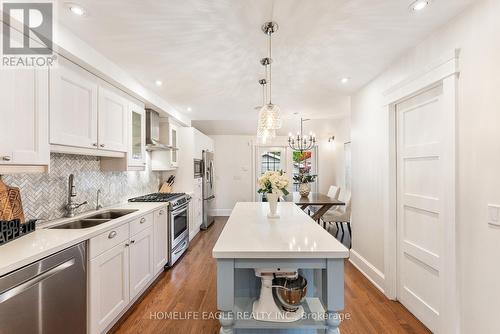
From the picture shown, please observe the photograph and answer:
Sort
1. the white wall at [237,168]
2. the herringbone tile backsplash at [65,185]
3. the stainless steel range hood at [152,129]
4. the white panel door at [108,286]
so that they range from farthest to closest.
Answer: the white wall at [237,168] → the stainless steel range hood at [152,129] → the herringbone tile backsplash at [65,185] → the white panel door at [108,286]

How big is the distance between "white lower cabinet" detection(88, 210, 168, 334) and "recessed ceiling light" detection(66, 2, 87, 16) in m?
1.59

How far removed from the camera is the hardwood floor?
6.52 feet

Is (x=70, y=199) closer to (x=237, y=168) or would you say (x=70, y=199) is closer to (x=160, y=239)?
(x=160, y=239)

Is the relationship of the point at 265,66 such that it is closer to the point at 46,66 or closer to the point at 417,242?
the point at 46,66

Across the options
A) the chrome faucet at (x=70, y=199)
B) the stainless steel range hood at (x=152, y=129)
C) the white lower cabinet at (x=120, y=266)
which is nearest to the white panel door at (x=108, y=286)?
the white lower cabinet at (x=120, y=266)

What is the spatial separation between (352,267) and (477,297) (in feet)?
5.96

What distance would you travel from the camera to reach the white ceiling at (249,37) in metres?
1.56

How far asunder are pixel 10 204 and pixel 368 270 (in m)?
3.50

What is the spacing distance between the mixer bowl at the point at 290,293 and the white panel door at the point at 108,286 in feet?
4.40

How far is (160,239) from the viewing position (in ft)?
9.64

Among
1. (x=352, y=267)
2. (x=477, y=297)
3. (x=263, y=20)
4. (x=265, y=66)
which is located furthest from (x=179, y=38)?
(x=352, y=267)

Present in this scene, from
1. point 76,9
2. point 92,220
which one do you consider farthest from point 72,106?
point 92,220

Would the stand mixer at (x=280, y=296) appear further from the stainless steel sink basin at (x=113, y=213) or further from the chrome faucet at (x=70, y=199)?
the chrome faucet at (x=70, y=199)

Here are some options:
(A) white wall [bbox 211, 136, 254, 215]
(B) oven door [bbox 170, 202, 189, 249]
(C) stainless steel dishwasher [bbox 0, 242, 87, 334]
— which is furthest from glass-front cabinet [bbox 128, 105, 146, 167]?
(A) white wall [bbox 211, 136, 254, 215]
